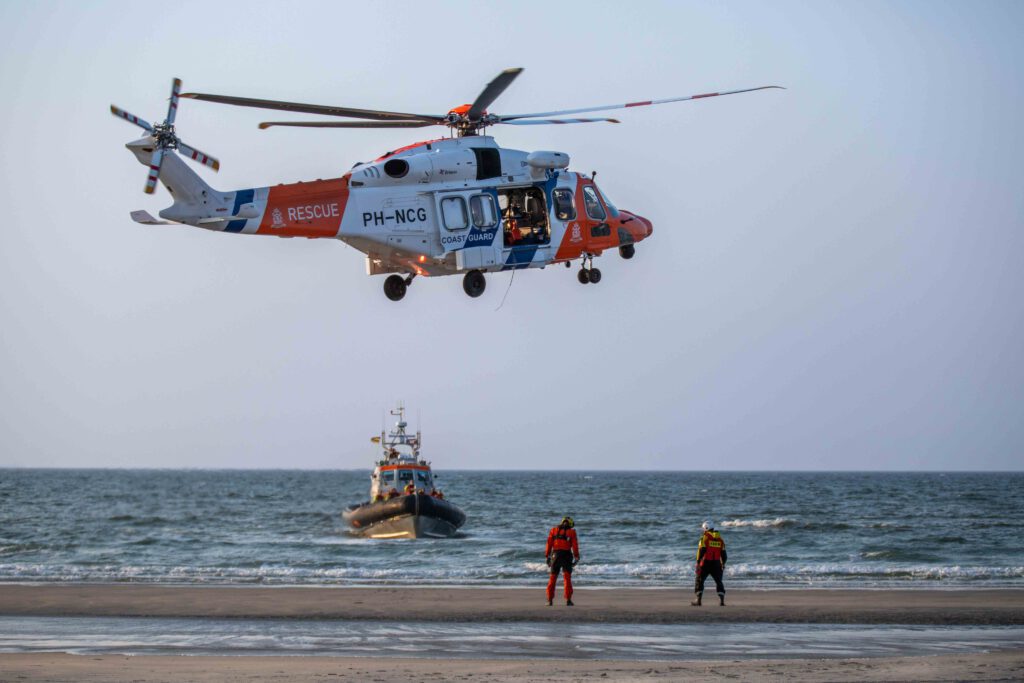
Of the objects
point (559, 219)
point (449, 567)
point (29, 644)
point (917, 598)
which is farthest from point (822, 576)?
point (29, 644)

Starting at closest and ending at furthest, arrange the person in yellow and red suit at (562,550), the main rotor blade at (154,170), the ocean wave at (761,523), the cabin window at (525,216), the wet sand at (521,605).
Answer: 1. the main rotor blade at (154,170)
2. the cabin window at (525,216)
3. the wet sand at (521,605)
4. the person in yellow and red suit at (562,550)
5. the ocean wave at (761,523)

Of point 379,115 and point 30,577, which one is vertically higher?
point 379,115

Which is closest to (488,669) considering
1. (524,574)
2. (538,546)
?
(524,574)

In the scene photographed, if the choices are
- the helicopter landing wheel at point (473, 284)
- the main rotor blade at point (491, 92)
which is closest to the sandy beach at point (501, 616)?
the helicopter landing wheel at point (473, 284)

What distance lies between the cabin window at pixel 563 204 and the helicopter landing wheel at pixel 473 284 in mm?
2028

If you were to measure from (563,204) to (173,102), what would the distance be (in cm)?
680

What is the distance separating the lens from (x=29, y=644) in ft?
53.7

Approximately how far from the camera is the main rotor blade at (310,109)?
14.4 metres

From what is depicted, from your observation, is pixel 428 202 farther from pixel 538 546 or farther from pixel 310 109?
pixel 538 546

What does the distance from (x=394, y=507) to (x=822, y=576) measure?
14.7m

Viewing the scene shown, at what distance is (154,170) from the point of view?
15.0 m

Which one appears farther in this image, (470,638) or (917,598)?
(917,598)

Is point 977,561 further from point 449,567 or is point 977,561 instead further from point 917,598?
point 449,567

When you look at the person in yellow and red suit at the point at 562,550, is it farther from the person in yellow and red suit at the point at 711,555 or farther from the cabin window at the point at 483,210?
the cabin window at the point at 483,210
